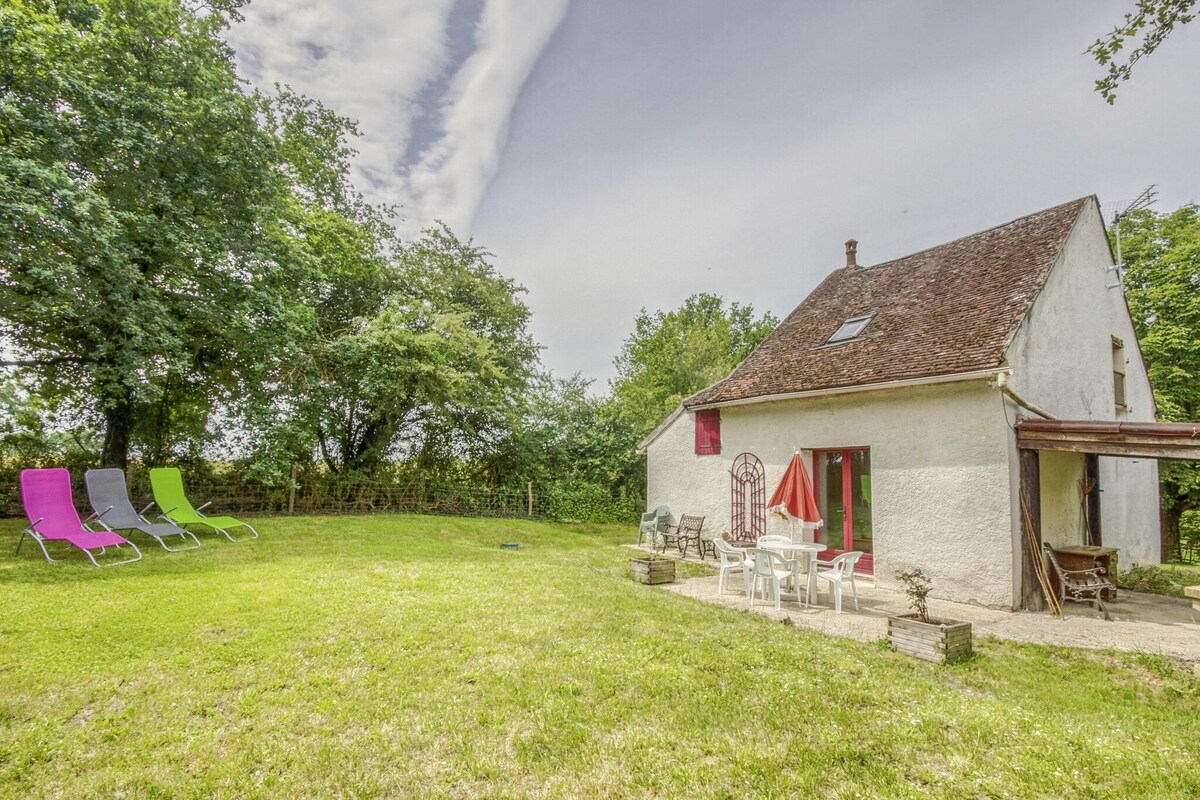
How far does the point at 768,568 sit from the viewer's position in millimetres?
7699

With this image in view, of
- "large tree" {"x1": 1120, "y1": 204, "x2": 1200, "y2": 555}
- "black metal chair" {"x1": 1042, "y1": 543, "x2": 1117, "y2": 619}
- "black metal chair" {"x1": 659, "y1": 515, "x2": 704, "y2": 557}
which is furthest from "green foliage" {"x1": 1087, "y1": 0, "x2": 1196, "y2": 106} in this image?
"large tree" {"x1": 1120, "y1": 204, "x2": 1200, "y2": 555}

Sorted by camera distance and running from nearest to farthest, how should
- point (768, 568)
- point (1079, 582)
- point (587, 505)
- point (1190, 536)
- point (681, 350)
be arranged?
1. point (768, 568)
2. point (1079, 582)
3. point (1190, 536)
4. point (587, 505)
5. point (681, 350)

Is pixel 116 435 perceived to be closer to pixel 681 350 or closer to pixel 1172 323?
pixel 681 350

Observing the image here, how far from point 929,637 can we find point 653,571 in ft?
14.4

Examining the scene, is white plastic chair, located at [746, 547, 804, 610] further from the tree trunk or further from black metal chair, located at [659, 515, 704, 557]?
the tree trunk

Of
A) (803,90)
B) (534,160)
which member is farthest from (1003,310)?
(534,160)

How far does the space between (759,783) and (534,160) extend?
39.7 feet

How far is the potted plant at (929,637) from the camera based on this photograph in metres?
5.30

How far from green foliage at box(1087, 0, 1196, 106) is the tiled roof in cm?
390

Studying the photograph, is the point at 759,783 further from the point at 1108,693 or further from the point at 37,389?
the point at 37,389

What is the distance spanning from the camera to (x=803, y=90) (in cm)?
982

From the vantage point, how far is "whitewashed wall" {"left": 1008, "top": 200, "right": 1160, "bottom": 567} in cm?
873

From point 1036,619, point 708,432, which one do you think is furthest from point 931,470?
point 708,432

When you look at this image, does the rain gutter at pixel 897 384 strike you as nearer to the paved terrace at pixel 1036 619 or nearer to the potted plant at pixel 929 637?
the paved terrace at pixel 1036 619
